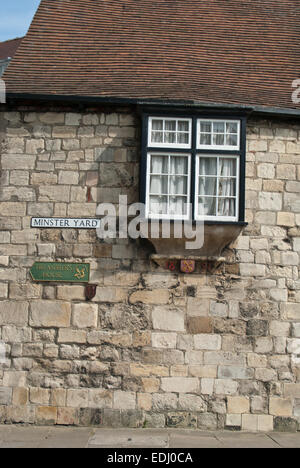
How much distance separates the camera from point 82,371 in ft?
24.5

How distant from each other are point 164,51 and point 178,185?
2.76 metres

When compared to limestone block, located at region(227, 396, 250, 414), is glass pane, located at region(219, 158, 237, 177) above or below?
above

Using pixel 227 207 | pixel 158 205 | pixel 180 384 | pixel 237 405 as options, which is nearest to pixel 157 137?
pixel 158 205

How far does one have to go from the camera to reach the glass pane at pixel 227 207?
7594 millimetres

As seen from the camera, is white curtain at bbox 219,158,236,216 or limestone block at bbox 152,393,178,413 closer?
limestone block at bbox 152,393,178,413

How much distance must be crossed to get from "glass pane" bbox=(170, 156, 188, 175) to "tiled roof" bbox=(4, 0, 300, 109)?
0.87 m

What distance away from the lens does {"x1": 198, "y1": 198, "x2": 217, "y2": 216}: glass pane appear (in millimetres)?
7602

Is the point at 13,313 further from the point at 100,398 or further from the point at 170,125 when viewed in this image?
the point at 170,125

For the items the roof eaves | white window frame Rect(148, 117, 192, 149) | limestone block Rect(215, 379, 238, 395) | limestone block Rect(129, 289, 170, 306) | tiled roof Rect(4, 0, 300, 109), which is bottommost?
limestone block Rect(215, 379, 238, 395)

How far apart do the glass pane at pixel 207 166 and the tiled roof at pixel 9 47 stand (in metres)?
7.42

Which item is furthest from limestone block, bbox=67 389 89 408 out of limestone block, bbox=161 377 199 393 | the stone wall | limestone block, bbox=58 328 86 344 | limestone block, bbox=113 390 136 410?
limestone block, bbox=161 377 199 393

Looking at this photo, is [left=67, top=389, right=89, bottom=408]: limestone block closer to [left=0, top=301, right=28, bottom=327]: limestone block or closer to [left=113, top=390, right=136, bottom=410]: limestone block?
[left=113, top=390, right=136, bottom=410]: limestone block

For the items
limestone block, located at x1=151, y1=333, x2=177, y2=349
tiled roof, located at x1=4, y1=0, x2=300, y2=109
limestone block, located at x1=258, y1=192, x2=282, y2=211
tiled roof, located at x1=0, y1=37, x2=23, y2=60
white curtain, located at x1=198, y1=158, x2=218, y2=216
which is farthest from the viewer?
tiled roof, located at x1=0, y1=37, x2=23, y2=60

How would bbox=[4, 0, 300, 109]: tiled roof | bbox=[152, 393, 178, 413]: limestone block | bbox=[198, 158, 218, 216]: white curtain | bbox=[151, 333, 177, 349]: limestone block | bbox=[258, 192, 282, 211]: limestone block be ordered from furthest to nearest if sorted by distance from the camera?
bbox=[4, 0, 300, 109]: tiled roof → bbox=[258, 192, 282, 211]: limestone block → bbox=[198, 158, 218, 216]: white curtain → bbox=[151, 333, 177, 349]: limestone block → bbox=[152, 393, 178, 413]: limestone block
